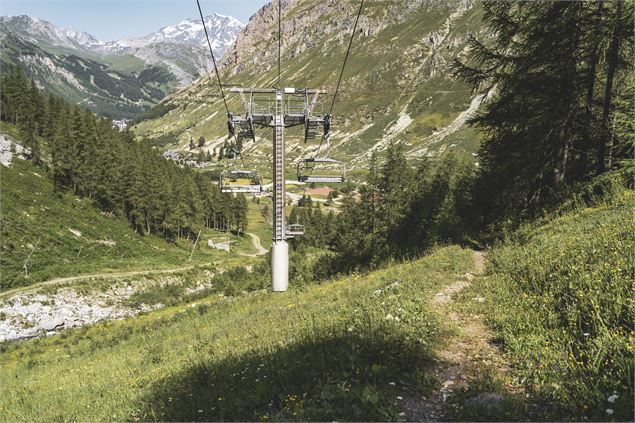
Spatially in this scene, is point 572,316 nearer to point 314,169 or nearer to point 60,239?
point 314,169

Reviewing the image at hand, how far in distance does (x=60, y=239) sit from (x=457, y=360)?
65.4 m

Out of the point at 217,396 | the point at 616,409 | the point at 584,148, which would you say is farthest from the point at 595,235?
the point at 584,148

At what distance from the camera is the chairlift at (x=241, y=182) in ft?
73.3

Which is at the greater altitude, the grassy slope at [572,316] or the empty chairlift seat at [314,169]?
the empty chairlift seat at [314,169]

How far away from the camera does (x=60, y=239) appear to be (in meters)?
56.7

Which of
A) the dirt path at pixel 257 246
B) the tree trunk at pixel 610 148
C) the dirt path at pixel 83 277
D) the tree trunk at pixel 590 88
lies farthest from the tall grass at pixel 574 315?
the dirt path at pixel 257 246

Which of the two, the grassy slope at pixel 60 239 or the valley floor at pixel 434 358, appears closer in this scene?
the valley floor at pixel 434 358

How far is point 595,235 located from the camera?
985cm

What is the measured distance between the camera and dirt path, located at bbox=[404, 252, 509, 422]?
560 cm

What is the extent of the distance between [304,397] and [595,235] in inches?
352

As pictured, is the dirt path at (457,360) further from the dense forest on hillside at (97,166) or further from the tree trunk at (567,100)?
the dense forest on hillside at (97,166)

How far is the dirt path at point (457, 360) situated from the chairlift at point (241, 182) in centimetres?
1476

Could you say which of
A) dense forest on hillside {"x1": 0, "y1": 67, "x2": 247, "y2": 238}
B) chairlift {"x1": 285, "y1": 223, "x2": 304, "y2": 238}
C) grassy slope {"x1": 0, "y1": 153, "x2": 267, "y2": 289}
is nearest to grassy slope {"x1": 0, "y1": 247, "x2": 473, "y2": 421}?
chairlift {"x1": 285, "y1": 223, "x2": 304, "y2": 238}

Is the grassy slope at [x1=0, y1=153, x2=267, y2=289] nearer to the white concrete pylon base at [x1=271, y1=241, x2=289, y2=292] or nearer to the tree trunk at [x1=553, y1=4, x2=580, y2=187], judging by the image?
the white concrete pylon base at [x1=271, y1=241, x2=289, y2=292]
